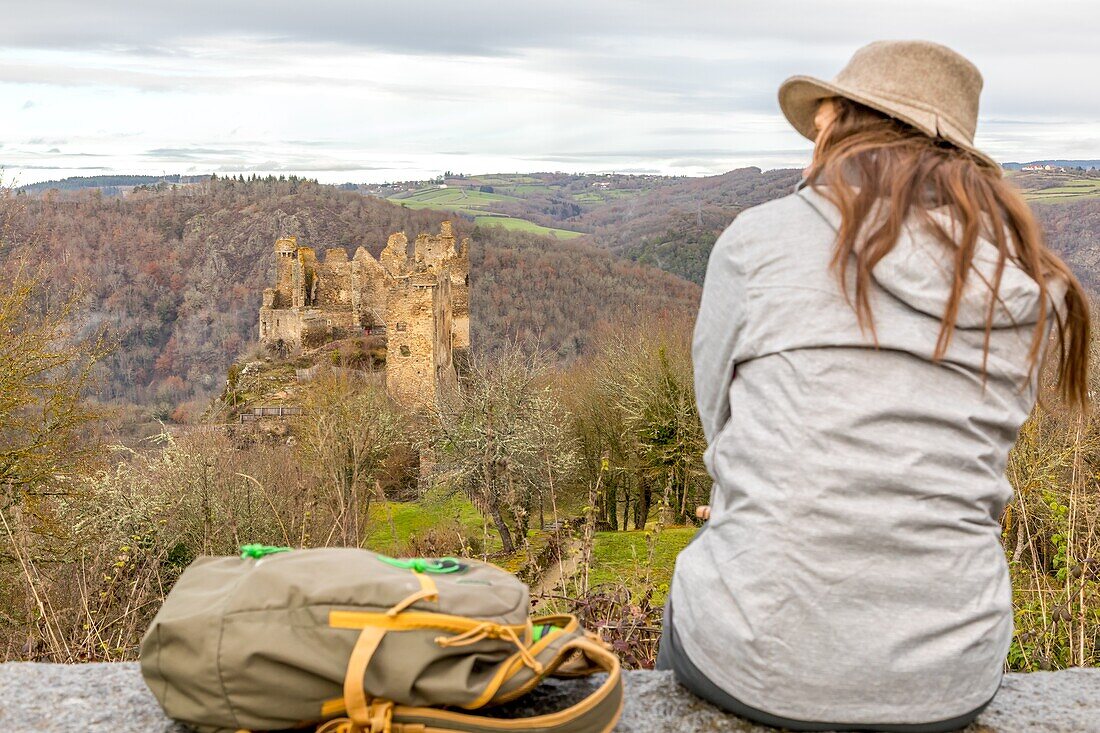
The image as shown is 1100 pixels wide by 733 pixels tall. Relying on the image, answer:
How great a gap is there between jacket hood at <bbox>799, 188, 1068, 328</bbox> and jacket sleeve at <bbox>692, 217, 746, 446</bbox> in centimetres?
30

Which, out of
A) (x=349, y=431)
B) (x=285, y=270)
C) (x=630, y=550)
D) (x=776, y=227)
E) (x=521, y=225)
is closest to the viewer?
(x=776, y=227)

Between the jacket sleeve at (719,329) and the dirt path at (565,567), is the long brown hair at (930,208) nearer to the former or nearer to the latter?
the jacket sleeve at (719,329)

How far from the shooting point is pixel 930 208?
2.09m

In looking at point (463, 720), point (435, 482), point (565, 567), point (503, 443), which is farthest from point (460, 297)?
point (463, 720)

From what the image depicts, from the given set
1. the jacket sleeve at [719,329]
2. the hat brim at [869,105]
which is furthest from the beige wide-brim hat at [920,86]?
the jacket sleeve at [719,329]

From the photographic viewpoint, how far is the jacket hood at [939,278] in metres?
2.03

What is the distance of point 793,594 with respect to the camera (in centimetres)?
205

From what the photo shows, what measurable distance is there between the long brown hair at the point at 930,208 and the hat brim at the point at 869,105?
0.03 meters

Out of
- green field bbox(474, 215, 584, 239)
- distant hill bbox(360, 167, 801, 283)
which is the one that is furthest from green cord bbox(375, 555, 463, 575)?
green field bbox(474, 215, 584, 239)

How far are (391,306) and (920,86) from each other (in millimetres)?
24473

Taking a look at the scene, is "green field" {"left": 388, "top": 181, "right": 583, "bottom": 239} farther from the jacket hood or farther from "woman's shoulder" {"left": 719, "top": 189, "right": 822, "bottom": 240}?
the jacket hood

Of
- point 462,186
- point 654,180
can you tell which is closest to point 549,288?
point 654,180

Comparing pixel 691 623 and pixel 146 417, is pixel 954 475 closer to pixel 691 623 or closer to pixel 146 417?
pixel 691 623

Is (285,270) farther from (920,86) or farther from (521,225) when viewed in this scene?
(521,225)
